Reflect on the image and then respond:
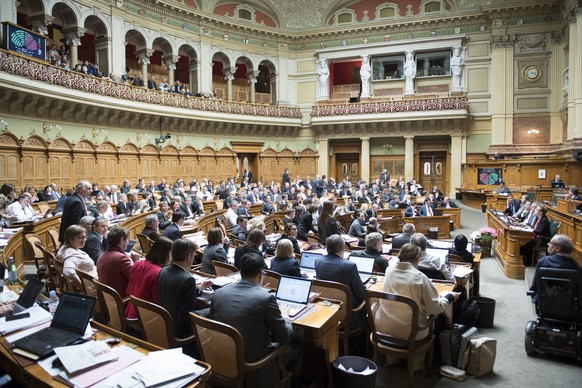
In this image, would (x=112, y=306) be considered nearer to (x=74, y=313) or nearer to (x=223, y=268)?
(x=74, y=313)

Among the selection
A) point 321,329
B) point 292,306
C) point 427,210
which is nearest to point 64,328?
point 292,306

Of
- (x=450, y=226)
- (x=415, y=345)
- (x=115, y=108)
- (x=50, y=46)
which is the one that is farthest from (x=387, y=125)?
(x=415, y=345)

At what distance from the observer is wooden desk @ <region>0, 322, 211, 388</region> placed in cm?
224

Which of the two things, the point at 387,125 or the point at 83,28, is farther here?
the point at 387,125

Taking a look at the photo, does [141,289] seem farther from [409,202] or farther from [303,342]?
[409,202]

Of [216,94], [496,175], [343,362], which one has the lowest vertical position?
[343,362]

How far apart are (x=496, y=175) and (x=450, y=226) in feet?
22.5

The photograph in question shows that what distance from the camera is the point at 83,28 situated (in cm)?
Result: 1545

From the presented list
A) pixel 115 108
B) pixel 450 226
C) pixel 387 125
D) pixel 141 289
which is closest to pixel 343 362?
pixel 141 289

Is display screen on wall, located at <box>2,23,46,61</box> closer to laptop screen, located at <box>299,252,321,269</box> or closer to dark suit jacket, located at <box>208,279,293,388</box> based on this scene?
laptop screen, located at <box>299,252,321,269</box>

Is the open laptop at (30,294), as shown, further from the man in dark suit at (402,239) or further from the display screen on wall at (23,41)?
the display screen on wall at (23,41)

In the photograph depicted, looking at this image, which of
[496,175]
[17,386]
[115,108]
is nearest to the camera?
[17,386]

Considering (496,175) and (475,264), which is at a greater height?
(496,175)

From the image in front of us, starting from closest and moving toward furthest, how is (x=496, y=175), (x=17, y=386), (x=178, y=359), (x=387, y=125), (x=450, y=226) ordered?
(x=178, y=359)
(x=17, y=386)
(x=450, y=226)
(x=496, y=175)
(x=387, y=125)
